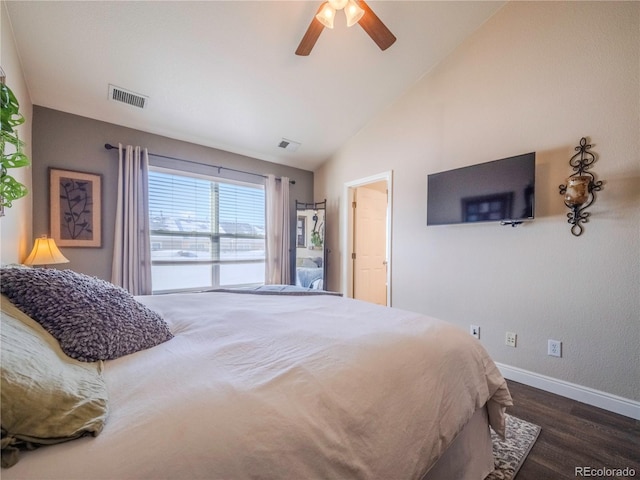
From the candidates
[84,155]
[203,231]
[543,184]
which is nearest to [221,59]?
[84,155]

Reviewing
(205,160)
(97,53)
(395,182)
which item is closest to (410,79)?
(395,182)

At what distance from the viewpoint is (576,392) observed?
6.31 feet

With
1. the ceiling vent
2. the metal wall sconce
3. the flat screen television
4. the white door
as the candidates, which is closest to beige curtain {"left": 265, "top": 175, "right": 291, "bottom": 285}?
the ceiling vent

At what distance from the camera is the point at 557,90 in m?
2.04

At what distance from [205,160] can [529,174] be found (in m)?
3.42

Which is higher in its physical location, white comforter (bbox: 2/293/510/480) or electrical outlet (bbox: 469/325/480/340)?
white comforter (bbox: 2/293/510/480)

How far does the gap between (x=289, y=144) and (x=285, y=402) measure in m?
3.46

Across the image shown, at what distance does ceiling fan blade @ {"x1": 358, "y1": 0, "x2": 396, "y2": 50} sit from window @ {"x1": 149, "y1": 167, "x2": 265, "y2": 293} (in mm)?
2436

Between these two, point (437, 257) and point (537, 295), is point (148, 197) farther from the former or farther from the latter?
point (537, 295)

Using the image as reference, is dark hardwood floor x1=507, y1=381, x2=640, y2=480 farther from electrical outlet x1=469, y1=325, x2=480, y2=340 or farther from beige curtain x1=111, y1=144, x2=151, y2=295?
beige curtain x1=111, y1=144, x2=151, y2=295

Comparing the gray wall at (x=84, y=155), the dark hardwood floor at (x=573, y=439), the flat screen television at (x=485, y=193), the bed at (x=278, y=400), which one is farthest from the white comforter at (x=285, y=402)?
the gray wall at (x=84, y=155)

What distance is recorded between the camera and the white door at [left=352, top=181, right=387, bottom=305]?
3.99 meters

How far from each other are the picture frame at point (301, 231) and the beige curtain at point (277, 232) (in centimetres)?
19

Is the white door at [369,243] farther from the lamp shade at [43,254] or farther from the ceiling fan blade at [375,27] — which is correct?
the lamp shade at [43,254]
